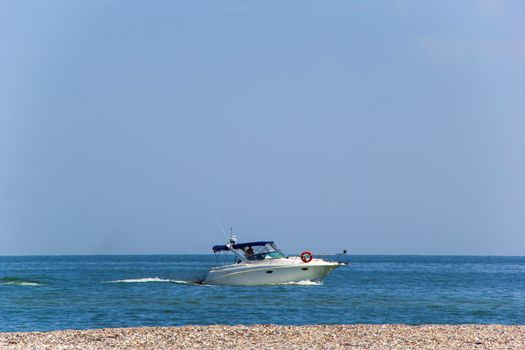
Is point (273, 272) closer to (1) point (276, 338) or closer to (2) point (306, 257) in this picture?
(2) point (306, 257)

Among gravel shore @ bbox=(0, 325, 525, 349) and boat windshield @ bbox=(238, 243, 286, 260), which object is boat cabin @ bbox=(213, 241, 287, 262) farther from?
gravel shore @ bbox=(0, 325, 525, 349)

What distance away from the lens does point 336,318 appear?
133ft

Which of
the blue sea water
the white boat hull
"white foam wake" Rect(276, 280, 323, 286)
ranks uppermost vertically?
the white boat hull

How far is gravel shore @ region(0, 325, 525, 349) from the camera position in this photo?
1016 inches

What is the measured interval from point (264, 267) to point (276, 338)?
35.3 m

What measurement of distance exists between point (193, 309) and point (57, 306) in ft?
24.5

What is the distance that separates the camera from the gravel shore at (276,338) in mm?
25812

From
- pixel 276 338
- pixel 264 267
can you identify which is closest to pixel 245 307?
pixel 264 267

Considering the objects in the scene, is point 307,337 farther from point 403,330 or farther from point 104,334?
point 104,334

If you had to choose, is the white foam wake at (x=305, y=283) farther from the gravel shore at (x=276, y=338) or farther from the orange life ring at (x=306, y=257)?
the gravel shore at (x=276, y=338)

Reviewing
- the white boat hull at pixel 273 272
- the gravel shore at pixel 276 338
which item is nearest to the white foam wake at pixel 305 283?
the white boat hull at pixel 273 272

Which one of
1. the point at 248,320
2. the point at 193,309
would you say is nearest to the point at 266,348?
the point at 248,320

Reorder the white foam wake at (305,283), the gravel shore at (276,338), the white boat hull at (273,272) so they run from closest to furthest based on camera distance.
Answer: the gravel shore at (276,338) → the white boat hull at (273,272) → the white foam wake at (305,283)

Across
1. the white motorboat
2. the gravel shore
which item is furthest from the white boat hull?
the gravel shore
